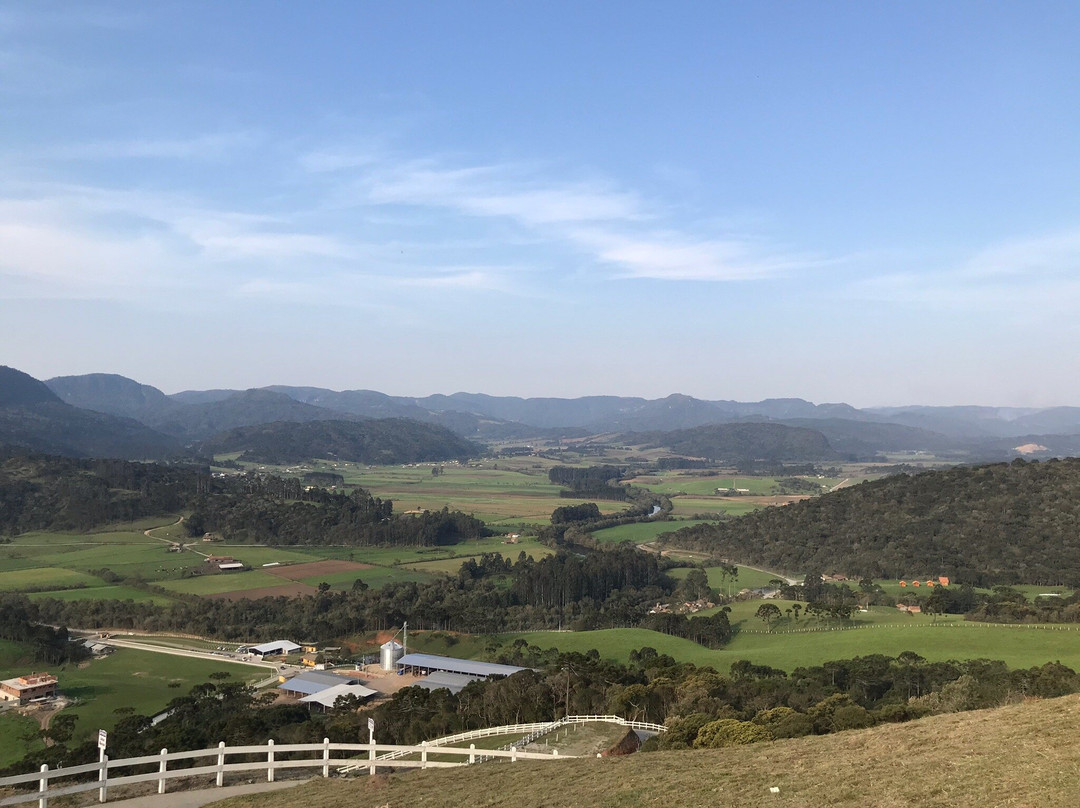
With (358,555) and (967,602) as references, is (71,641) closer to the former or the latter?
(358,555)

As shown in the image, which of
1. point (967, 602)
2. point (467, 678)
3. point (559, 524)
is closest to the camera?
point (467, 678)

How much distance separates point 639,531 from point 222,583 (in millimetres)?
60094

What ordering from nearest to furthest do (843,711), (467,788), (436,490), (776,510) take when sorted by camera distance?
1. (467,788)
2. (843,711)
3. (776,510)
4. (436,490)

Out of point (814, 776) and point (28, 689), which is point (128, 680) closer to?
point (28, 689)

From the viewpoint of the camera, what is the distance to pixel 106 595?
66875 millimetres

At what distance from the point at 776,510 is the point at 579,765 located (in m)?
95.9

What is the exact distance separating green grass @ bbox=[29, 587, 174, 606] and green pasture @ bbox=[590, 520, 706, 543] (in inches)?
2211

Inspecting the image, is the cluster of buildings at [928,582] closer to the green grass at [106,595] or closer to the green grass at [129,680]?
the green grass at [129,680]

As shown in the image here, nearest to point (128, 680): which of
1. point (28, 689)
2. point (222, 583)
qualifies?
point (28, 689)

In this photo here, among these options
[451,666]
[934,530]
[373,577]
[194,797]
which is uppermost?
[194,797]

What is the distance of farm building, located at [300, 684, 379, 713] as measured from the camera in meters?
37.9

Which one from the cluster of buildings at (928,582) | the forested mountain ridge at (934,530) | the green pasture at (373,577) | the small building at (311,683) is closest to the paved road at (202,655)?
the small building at (311,683)

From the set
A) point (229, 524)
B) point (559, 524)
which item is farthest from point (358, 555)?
point (559, 524)

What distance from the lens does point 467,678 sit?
42625 millimetres
